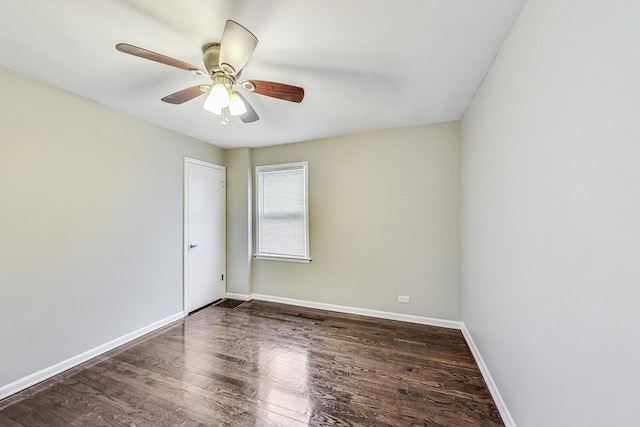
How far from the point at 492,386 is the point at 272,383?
1.64 m

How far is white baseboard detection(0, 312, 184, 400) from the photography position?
184 cm

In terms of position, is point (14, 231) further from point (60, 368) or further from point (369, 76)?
point (369, 76)

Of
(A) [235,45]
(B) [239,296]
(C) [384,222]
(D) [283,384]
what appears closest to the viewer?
(A) [235,45]

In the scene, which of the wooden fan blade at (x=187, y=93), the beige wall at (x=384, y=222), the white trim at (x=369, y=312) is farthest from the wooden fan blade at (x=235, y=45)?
the white trim at (x=369, y=312)

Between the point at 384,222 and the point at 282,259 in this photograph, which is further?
the point at 282,259

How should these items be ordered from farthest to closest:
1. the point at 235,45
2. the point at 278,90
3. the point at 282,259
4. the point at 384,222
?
1. the point at 282,259
2. the point at 384,222
3. the point at 278,90
4. the point at 235,45

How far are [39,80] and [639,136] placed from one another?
→ 350 centimetres

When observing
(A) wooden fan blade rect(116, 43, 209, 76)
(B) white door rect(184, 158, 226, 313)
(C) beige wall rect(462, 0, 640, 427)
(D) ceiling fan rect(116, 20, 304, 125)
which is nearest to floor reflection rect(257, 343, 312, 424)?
(C) beige wall rect(462, 0, 640, 427)

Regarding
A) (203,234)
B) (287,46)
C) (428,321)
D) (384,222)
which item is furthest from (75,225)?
(428,321)

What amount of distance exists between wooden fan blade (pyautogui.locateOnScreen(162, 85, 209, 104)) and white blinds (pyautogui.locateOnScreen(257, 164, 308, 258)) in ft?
6.28

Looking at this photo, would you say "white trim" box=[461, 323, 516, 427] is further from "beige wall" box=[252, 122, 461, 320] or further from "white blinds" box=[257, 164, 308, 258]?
"white blinds" box=[257, 164, 308, 258]

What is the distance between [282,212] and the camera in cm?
375

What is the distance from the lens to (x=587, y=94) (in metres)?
0.84

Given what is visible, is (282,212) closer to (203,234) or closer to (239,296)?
(203,234)
